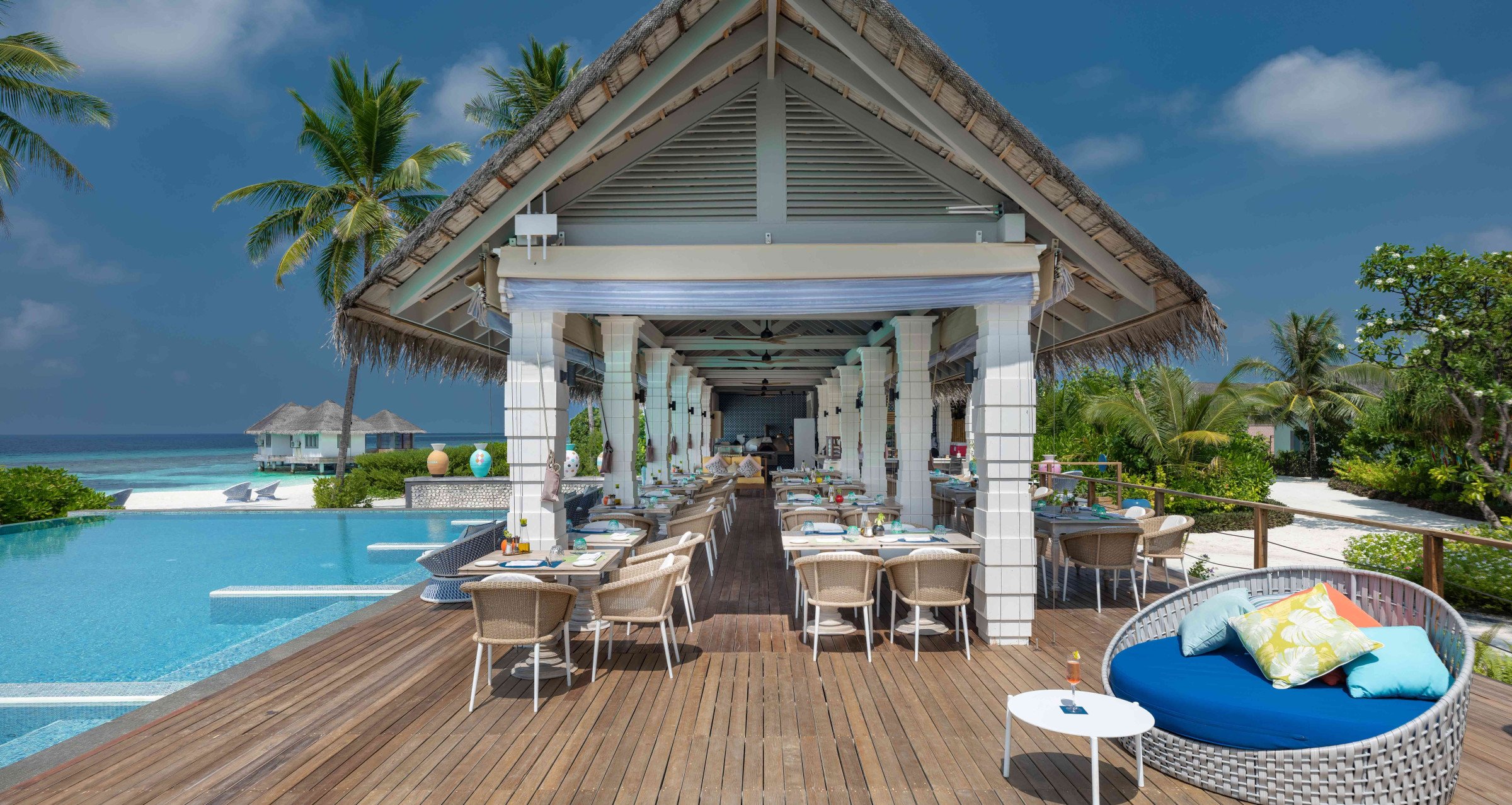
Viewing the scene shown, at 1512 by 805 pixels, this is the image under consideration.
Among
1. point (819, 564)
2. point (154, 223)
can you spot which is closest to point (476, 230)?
point (819, 564)

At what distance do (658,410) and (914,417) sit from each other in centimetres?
497

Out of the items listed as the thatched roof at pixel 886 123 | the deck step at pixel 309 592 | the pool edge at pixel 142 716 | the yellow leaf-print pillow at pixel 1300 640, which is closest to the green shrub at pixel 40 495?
the deck step at pixel 309 592

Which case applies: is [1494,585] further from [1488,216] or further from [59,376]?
[1488,216]

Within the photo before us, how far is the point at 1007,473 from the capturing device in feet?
18.1

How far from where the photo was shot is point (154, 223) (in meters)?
94.4

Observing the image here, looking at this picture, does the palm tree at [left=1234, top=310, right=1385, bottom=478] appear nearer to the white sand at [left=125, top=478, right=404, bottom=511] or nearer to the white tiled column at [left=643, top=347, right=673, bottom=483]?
the white tiled column at [left=643, top=347, right=673, bottom=483]

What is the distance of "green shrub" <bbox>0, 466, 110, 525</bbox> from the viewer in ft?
45.2

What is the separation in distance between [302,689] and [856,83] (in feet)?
16.8

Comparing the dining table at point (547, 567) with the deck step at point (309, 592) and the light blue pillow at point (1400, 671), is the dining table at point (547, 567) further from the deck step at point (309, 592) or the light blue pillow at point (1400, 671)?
the deck step at point (309, 592)

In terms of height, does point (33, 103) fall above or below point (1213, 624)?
above

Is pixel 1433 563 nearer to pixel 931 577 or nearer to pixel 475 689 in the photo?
pixel 931 577

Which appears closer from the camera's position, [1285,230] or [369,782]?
[369,782]

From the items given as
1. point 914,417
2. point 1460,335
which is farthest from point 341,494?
point 1460,335

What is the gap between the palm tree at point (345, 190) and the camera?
16.1 m
